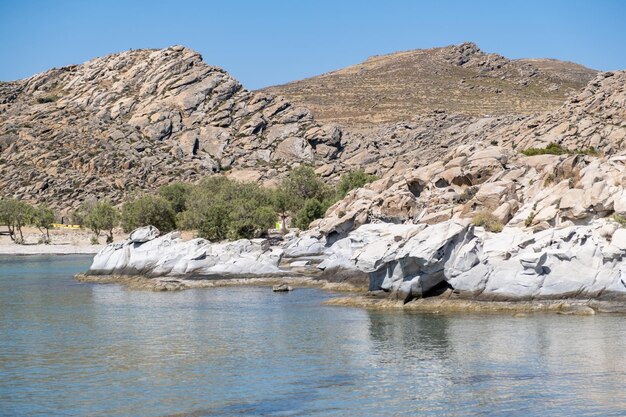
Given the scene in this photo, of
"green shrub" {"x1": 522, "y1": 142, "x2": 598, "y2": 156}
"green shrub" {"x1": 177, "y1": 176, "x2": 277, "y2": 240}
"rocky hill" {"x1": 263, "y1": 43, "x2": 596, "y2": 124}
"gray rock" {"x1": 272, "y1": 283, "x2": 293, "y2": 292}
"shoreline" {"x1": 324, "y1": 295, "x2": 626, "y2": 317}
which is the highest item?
"rocky hill" {"x1": 263, "y1": 43, "x2": 596, "y2": 124}

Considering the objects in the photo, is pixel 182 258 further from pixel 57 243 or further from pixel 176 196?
pixel 57 243

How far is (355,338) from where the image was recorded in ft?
113

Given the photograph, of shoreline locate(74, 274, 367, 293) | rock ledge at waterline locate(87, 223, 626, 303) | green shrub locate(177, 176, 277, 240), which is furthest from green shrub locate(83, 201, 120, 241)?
rock ledge at waterline locate(87, 223, 626, 303)

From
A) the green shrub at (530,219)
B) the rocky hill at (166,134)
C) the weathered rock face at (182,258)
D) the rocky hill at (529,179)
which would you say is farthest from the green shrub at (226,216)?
the green shrub at (530,219)

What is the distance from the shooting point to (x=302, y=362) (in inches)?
1195

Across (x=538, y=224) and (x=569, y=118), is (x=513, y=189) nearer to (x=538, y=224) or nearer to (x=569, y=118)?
(x=538, y=224)

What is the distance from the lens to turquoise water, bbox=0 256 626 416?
24141 mm

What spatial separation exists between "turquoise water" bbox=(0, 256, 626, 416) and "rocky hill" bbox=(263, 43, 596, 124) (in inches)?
4163

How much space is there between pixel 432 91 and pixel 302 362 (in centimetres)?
14327

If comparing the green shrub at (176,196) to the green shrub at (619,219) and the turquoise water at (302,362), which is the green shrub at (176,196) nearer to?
the turquoise water at (302,362)

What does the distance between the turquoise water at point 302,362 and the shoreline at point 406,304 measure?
40.7 inches

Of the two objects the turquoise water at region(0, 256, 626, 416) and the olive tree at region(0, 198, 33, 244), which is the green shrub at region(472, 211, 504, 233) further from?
the olive tree at region(0, 198, 33, 244)

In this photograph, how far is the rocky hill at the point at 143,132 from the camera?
406 ft

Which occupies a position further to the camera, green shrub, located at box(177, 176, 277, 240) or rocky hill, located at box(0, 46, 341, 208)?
rocky hill, located at box(0, 46, 341, 208)
